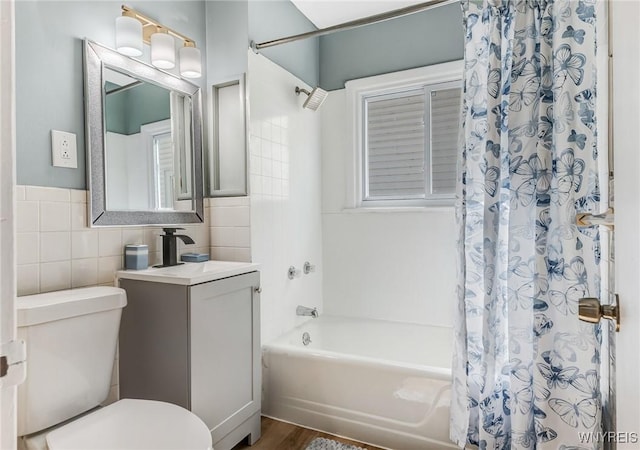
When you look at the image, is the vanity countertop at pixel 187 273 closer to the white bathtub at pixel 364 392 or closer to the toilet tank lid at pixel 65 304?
the toilet tank lid at pixel 65 304

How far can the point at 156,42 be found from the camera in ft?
5.87

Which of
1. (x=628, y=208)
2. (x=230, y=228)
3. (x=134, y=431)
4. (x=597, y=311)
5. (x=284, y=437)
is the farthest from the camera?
(x=230, y=228)

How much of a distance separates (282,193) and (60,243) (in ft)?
4.19

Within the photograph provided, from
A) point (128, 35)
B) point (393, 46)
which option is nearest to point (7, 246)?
point (128, 35)

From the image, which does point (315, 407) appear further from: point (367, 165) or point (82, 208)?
point (367, 165)

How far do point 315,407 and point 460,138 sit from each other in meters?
1.55

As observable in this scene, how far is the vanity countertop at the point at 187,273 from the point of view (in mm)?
1532

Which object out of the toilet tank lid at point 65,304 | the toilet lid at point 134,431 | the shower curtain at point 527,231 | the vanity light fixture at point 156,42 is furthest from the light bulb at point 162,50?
the toilet lid at point 134,431

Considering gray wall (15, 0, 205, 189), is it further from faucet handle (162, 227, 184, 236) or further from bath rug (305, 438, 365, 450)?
bath rug (305, 438, 365, 450)

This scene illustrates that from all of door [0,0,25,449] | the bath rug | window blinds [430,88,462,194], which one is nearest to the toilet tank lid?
door [0,0,25,449]

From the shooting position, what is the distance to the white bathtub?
1785 mm

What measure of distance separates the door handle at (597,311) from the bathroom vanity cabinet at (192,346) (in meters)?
1.28

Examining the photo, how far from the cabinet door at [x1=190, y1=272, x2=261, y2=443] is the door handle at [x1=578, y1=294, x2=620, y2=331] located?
4.25ft

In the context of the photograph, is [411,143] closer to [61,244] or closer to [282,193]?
[282,193]
